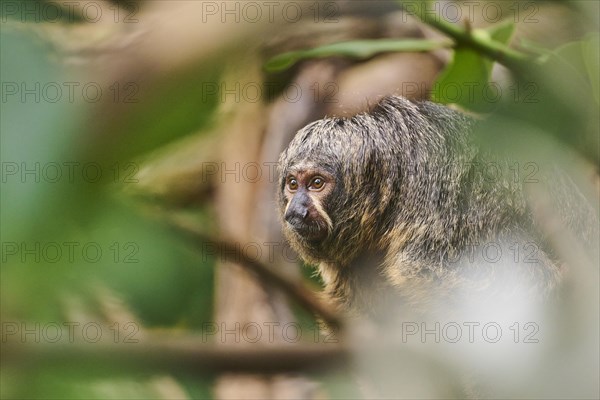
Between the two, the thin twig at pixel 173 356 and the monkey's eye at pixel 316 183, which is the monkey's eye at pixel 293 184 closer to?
the monkey's eye at pixel 316 183

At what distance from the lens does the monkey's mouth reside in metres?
0.80

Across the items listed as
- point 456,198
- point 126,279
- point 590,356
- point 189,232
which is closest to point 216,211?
point 189,232

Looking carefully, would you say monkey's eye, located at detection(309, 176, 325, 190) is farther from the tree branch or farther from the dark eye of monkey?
the tree branch

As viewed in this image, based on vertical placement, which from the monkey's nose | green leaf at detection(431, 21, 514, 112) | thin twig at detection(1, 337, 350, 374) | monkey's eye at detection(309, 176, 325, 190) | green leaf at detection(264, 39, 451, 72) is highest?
green leaf at detection(264, 39, 451, 72)

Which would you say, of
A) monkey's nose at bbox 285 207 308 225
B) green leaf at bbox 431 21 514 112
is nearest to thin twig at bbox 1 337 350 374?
monkey's nose at bbox 285 207 308 225

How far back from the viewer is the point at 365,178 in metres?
0.79

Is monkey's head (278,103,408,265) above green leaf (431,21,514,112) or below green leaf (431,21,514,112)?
below

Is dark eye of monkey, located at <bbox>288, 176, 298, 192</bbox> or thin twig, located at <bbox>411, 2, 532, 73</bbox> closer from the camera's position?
thin twig, located at <bbox>411, 2, 532, 73</bbox>

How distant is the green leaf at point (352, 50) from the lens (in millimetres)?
815

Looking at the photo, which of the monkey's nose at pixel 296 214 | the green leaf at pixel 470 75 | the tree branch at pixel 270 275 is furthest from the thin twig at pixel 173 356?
the green leaf at pixel 470 75

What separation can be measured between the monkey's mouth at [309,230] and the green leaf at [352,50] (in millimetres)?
196

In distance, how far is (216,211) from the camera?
36.0 inches

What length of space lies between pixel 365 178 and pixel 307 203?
7 centimetres

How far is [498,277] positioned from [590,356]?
0.14 metres
